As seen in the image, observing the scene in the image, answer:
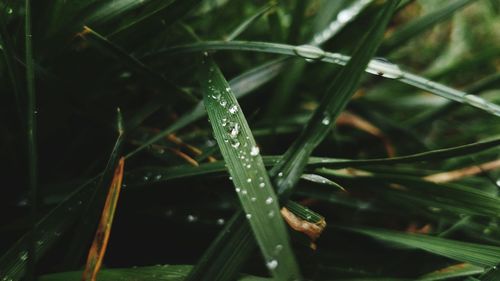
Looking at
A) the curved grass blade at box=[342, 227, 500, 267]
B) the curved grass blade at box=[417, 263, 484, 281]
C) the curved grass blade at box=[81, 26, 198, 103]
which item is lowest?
the curved grass blade at box=[417, 263, 484, 281]

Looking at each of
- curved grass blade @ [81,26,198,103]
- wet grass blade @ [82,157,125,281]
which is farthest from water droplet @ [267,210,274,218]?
curved grass blade @ [81,26,198,103]

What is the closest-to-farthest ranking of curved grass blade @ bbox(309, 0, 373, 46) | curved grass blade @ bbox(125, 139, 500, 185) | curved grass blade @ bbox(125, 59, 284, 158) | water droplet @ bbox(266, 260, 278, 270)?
water droplet @ bbox(266, 260, 278, 270) < curved grass blade @ bbox(125, 139, 500, 185) < curved grass blade @ bbox(125, 59, 284, 158) < curved grass blade @ bbox(309, 0, 373, 46)

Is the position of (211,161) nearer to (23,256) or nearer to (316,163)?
(316,163)

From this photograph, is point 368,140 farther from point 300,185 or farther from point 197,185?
point 197,185

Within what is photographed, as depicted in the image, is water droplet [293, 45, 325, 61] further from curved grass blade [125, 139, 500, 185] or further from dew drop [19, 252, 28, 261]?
dew drop [19, 252, 28, 261]

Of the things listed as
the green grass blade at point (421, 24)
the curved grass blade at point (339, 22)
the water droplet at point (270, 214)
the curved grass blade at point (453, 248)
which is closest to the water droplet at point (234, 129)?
the water droplet at point (270, 214)

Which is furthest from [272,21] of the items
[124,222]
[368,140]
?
[124,222]
